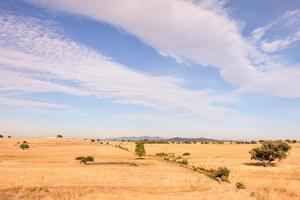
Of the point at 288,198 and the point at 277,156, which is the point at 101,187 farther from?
the point at 277,156

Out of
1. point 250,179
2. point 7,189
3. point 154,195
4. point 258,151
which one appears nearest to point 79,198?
point 154,195

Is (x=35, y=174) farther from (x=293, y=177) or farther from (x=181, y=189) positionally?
(x=293, y=177)

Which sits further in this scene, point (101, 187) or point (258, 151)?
point (258, 151)

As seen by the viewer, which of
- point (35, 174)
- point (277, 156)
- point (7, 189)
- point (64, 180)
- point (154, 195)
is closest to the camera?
point (154, 195)

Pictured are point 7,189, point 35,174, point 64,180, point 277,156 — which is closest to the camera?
point 7,189

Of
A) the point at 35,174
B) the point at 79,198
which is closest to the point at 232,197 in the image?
the point at 79,198

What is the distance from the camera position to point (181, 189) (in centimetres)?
4703

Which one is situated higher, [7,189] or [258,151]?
[258,151]

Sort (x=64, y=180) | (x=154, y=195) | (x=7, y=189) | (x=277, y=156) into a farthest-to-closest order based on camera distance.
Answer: (x=277, y=156)
(x=64, y=180)
(x=7, y=189)
(x=154, y=195)

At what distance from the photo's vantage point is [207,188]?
4769 centimetres

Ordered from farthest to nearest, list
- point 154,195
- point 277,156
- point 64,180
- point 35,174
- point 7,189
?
1. point 277,156
2. point 35,174
3. point 64,180
4. point 7,189
5. point 154,195

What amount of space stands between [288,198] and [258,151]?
45.2 m

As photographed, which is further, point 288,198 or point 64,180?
point 64,180

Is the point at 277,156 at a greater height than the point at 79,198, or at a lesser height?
greater
